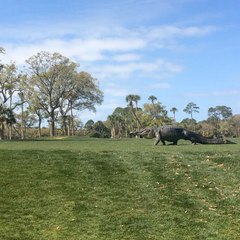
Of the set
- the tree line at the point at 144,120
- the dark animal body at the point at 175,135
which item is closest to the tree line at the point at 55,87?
the tree line at the point at 144,120

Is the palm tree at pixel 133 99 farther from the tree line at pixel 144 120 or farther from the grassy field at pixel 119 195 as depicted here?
the grassy field at pixel 119 195

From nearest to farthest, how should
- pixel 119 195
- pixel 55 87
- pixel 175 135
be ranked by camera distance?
pixel 119 195 → pixel 175 135 → pixel 55 87

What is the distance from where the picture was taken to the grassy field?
24.1 feet

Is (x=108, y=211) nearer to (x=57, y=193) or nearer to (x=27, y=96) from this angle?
(x=57, y=193)

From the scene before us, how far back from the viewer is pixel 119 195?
9.05 metres

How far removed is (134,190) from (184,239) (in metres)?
2.47

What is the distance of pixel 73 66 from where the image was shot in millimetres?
51625

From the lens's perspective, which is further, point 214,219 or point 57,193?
point 57,193

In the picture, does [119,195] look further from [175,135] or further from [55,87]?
[55,87]

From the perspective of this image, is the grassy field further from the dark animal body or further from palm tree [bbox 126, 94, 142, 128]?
palm tree [bbox 126, 94, 142, 128]

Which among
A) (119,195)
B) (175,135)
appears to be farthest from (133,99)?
(119,195)

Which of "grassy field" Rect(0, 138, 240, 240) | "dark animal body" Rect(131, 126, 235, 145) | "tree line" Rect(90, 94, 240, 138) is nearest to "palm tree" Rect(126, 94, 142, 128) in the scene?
"tree line" Rect(90, 94, 240, 138)

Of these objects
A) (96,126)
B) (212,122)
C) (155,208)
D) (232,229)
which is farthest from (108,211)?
(212,122)

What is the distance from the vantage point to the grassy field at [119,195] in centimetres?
735
